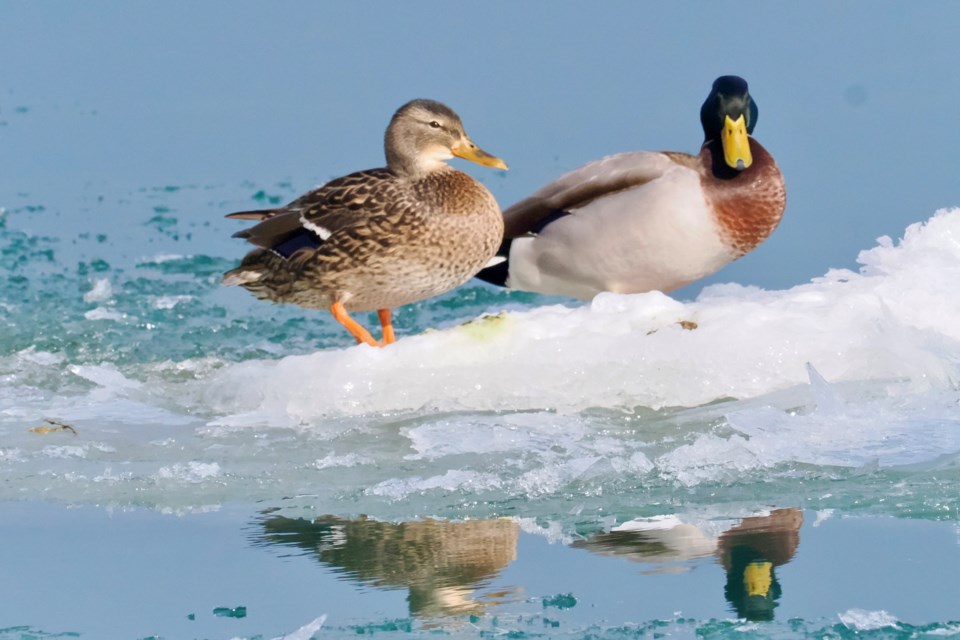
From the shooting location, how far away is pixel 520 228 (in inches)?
267

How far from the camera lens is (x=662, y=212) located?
6270 millimetres

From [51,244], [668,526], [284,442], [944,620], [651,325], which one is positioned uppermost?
[51,244]

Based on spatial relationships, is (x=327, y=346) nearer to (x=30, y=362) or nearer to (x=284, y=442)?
(x=30, y=362)

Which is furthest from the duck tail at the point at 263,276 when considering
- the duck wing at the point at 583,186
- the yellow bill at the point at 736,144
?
the yellow bill at the point at 736,144

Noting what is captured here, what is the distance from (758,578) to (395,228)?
271 centimetres

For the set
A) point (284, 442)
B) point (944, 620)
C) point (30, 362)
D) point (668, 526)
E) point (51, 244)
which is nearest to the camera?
point (944, 620)

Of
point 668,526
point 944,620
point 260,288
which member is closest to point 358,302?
point 260,288

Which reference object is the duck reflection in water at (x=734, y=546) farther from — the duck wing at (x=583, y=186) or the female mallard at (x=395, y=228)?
the duck wing at (x=583, y=186)

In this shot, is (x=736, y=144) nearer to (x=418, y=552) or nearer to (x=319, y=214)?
(x=319, y=214)

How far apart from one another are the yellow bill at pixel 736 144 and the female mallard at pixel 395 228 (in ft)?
3.39

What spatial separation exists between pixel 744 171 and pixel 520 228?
1012 millimetres

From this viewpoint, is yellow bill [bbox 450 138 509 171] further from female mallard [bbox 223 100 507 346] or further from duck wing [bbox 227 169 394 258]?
duck wing [bbox 227 169 394 258]

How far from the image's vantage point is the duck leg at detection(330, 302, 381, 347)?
6.03m

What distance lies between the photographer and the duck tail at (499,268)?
687 centimetres
